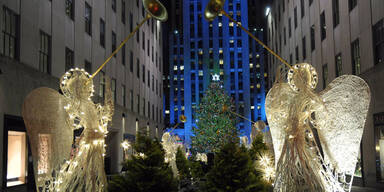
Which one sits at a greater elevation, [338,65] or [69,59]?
[338,65]

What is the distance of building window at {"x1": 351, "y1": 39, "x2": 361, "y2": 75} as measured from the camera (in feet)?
69.4

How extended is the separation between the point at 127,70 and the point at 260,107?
61140 mm

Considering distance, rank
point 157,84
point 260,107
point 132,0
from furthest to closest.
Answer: point 260,107 → point 157,84 → point 132,0

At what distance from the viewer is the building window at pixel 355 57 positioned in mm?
21145

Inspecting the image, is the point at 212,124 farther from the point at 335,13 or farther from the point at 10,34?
the point at 10,34

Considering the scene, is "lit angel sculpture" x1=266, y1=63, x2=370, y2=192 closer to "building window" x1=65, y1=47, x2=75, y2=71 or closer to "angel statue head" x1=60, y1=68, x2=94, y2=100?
"angel statue head" x1=60, y1=68, x2=94, y2=100

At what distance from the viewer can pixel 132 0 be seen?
3684 cm

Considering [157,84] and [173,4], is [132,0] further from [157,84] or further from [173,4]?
[173,4]

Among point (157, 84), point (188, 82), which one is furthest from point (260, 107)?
point (157, 84)

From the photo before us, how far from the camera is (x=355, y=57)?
70.8 feet

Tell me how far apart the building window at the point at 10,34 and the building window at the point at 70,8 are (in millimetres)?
5665

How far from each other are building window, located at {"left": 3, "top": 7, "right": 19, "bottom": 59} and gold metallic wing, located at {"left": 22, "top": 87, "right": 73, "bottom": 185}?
624cm

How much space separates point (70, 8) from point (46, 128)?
13789mm

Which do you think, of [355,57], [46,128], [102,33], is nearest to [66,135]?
[46,128]
